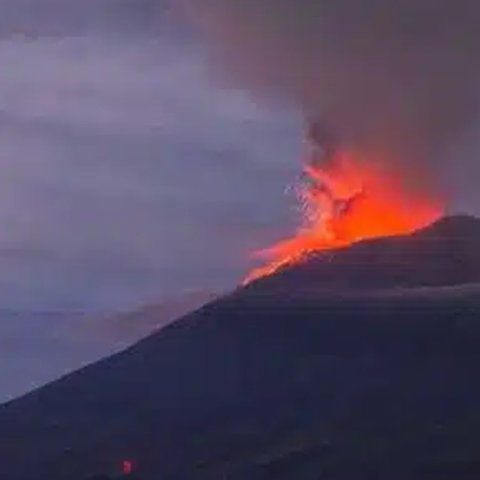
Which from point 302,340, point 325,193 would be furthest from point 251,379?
point 325,193

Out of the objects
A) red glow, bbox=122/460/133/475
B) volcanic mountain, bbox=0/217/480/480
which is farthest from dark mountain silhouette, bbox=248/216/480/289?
red glow, bbox=122/460/133/475

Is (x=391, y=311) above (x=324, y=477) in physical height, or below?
above

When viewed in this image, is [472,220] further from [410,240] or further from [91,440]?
[91,440]

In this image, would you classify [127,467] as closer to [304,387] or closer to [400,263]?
[304,387]

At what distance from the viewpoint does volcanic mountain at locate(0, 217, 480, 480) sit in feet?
94.3

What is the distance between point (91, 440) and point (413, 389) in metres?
5.75

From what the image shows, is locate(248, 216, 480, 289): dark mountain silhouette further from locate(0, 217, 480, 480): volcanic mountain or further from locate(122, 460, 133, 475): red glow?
locate(122, 460, 133, 475): red glow

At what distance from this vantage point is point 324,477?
1073 inches

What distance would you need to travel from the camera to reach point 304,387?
31328 millimetres

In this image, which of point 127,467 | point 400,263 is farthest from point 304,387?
point 127,467

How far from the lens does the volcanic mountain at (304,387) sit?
28.7 metres

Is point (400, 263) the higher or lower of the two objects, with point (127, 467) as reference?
higher

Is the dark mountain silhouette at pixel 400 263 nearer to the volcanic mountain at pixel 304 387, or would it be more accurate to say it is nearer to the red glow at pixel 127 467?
the volcanic mountain at pixel 304 387

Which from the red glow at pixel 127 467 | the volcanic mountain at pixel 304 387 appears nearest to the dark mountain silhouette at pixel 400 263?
the volcanic mountain at pixel 304 387
